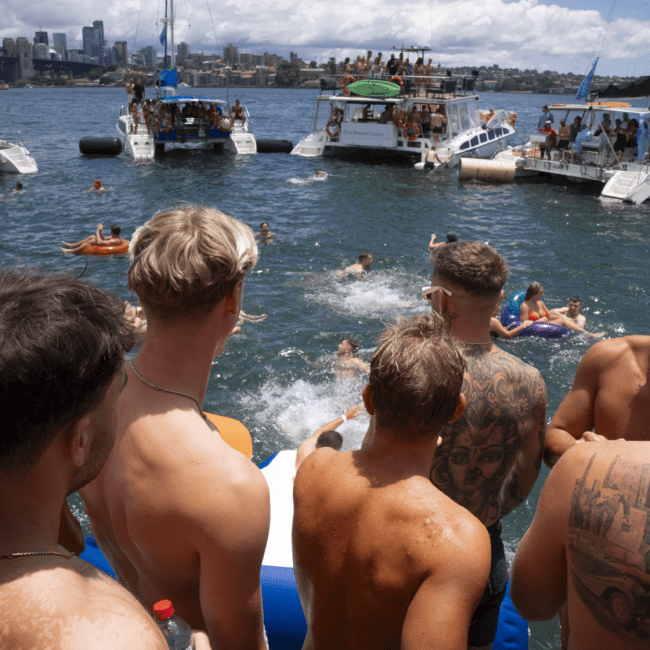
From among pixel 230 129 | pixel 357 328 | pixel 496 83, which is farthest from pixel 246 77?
pixel 357 328

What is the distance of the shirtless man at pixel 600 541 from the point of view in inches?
62.2

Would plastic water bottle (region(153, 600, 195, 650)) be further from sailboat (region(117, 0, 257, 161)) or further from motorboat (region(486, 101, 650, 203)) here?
sailboat (region(117, 0, 257, 161))

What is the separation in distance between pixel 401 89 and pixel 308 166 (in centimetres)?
534

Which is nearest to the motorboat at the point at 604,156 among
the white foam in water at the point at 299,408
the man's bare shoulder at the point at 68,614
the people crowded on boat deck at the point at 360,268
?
the people crowded on boat deck at the point at 360,268

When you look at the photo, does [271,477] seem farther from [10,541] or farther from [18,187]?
[18,187]

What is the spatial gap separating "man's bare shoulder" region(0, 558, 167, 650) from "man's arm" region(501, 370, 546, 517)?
1948 millimetres

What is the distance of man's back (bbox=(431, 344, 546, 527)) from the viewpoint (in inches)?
99.7

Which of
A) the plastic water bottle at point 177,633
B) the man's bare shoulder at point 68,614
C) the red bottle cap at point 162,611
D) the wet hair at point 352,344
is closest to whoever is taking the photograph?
the man's bare shoulder at point 68,614

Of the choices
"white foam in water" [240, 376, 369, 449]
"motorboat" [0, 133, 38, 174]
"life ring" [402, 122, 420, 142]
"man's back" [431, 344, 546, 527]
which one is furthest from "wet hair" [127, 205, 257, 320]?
"life ring" [402, 122, 420, 142]

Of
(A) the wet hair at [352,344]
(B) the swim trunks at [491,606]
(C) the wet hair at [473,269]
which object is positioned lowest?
(A) the wet hair at [352,344]

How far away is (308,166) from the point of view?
26297mm

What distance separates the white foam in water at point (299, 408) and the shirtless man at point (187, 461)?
4.86 m

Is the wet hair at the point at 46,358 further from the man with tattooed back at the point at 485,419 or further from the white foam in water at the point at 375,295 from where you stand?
the white foam in water at the point at 375,295

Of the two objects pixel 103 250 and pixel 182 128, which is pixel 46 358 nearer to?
pixel 103 250
